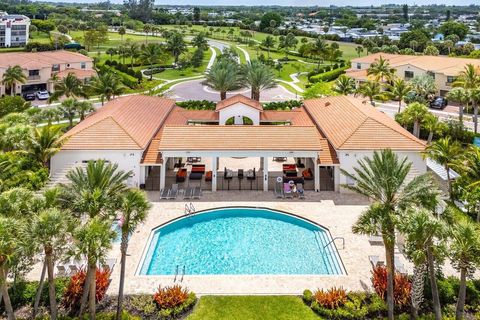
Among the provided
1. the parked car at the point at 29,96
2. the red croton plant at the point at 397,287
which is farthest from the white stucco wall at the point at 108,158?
the parked car at the point at 29,96

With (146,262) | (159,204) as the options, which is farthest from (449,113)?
(146,262)

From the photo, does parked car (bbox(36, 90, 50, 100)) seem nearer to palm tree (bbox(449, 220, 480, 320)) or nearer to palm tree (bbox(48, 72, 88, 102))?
palm tree (bbox(48, 72, 88, 102))

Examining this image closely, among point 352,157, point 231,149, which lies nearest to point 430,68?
point 352,157

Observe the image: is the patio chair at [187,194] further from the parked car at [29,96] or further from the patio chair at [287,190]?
the parked car at [29,96]

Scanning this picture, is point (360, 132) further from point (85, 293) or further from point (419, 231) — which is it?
point (85, 293)

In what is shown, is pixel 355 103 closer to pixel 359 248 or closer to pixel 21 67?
pixel 359 248

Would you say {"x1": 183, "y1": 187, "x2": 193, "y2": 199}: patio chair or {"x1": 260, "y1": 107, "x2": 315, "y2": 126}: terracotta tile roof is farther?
{"x1": 260, "y1": 107, "x2": 315, "y2": 126}: terracotta tile roof

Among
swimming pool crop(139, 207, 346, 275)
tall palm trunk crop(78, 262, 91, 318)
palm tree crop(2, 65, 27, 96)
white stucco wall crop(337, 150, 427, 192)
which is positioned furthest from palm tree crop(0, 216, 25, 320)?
palm tree crop(2, 65, 27, 96)
